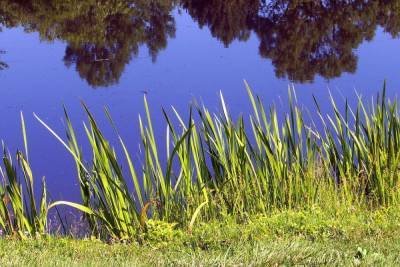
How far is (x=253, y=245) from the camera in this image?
3.71 meters

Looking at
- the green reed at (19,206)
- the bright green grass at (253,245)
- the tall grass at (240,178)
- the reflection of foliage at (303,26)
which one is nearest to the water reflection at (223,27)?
the reflection of foliage at (303,26)

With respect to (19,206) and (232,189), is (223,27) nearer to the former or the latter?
(232,189)

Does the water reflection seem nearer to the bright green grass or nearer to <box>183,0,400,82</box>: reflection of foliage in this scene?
<box>183,0,400,82</box>: reflection of foliage

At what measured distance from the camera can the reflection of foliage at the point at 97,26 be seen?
10.2 meters

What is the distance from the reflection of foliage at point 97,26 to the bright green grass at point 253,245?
580 centimetres

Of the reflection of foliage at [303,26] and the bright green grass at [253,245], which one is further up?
the reflection of foliage at [303,26]

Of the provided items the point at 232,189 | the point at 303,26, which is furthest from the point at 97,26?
the point at 232,189

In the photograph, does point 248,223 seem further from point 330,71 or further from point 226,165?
point 330,71

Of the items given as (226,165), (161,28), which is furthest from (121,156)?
(161,28)

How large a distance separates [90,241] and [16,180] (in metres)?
0.63

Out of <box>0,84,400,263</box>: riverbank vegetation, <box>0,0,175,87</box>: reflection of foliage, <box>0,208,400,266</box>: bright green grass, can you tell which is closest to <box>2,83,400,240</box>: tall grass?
<box>0,84,400,263</box>: riverbank vegetation

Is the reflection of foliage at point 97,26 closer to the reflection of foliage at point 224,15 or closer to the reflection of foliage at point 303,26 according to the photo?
the reflection of foliage at point 224,15

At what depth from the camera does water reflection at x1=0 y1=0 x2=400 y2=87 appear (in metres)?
9.93

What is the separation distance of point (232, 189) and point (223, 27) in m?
7.60
